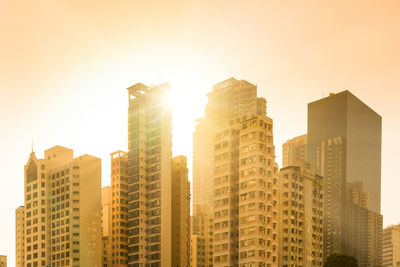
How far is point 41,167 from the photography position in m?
169

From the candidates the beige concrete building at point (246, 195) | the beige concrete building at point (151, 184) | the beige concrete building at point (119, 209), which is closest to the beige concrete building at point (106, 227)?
the beige concrete building at point (119, 209)

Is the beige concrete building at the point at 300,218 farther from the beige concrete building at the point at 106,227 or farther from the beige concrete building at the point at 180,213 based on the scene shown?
the beige concrete building at the point at 106,227

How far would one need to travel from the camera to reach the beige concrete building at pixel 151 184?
162 m

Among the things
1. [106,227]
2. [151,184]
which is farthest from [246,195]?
[106,227]

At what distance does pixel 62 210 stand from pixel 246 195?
6221 centimetres

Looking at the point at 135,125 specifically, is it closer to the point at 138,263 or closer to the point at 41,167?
the point at 41,167

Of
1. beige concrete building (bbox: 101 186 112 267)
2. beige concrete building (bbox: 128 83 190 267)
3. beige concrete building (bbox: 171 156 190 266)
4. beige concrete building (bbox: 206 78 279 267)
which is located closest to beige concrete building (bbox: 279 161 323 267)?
beige concrete building (bbox: 206 78 279 267)

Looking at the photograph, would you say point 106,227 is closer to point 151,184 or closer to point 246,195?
point 151,184

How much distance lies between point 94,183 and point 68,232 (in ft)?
51.7

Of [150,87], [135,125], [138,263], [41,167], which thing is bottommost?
[138,263]

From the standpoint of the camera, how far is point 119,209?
176 m

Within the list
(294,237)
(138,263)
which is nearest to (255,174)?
(294,237)

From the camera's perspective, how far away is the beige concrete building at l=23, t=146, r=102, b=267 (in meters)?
159

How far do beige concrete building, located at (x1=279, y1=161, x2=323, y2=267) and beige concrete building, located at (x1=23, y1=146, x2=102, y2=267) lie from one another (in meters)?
53.3
